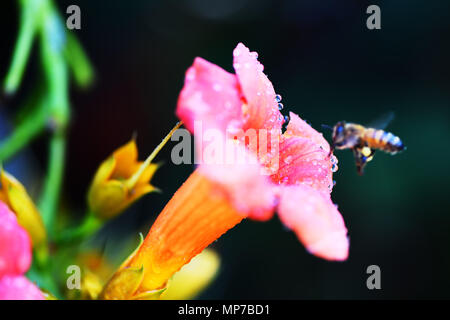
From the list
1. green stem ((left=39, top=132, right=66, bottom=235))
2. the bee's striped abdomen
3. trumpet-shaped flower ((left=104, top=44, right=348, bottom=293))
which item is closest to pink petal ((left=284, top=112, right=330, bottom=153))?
trumpet-shaped flower ((left=104, top=44, right=348, bottom=293))

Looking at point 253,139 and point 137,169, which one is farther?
point 137,169

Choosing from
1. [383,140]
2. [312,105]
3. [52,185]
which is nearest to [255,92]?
[383,140]

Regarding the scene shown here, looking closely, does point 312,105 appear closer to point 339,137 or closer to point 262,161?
point 339,137

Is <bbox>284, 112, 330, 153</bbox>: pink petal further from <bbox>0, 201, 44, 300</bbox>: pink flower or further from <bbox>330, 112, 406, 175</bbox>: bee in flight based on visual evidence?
<bbox>0, 201, 44, 300</bbox>: pink flower

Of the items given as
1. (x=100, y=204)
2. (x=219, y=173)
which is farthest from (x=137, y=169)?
(x=219, y=173)

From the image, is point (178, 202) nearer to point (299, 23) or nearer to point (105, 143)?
point (105, 143)


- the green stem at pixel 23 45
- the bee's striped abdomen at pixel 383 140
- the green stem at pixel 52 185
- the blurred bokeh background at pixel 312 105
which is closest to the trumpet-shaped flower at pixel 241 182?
the bee's striped abdomen at pixel 383 140
